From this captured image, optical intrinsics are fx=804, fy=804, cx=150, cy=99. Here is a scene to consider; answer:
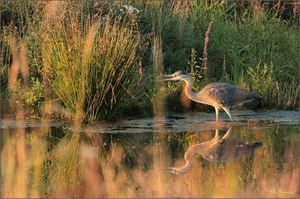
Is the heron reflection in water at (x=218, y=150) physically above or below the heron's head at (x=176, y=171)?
above

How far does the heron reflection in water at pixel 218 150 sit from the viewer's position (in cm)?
775

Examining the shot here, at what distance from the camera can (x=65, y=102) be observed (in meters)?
10.1

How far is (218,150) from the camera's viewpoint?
8.39m

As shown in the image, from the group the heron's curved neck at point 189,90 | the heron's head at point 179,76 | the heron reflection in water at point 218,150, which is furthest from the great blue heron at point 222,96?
the heron reflection in water at point 218,150

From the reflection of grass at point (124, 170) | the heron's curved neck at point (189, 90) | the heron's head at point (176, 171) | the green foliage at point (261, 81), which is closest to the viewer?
the reflection of grass at point (124, 170)

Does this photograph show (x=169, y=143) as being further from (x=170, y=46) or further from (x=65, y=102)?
(x=170, y=46)

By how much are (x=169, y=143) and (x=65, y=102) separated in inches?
71.7

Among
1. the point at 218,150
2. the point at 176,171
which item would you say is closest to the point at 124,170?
the point at 176,171

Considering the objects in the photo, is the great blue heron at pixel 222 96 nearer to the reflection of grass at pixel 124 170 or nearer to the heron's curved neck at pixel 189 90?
the heron's curved neck at pixel 189 90

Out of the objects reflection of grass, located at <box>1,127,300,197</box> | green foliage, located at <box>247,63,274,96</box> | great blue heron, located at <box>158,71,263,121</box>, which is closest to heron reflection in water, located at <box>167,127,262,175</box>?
reflection of grass, located at <box>1,127,300,197</box>

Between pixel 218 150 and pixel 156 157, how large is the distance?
0.71 metres

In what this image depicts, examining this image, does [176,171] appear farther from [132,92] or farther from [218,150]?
[132,92]

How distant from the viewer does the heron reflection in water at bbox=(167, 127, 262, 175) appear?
7.75 m

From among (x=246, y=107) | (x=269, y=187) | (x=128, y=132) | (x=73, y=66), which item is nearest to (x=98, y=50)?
(x=73, y=66)
